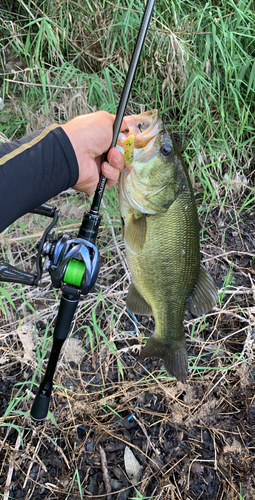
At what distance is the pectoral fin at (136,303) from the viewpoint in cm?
183

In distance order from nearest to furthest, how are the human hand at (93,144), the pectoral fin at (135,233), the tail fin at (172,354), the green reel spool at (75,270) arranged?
the green reel spool at (75,270) < the human hand at (93,144) < the pectoral fin at (135,233) < the tail fin at (172,354)

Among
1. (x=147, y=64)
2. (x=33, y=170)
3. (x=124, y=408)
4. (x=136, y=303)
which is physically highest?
(x=147, y=64)

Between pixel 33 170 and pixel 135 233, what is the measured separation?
592mm

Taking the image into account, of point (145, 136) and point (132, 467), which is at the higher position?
point (145, 136)

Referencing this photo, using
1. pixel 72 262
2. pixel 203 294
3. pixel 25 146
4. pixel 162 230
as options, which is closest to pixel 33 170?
pixel 25 146

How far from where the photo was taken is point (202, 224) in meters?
2.83

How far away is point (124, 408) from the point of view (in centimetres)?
206

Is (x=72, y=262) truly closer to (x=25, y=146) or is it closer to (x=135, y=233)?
(x=135, y=233)

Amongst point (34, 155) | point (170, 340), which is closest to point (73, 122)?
point (34, 155)

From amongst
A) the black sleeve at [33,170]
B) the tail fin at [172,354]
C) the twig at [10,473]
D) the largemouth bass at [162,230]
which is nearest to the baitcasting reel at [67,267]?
the black sleeve at [33,170]

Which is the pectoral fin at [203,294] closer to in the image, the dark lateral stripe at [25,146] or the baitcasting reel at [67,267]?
the baitcasting reel at [67,267]

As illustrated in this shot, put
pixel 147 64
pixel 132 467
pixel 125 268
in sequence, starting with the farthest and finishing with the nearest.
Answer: pixel 147 64 < pixel 125 268 < pixel 132 467

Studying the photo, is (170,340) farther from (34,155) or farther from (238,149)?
(238,149)

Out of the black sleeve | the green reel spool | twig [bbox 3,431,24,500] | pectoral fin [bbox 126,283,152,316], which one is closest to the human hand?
the black sleeve
